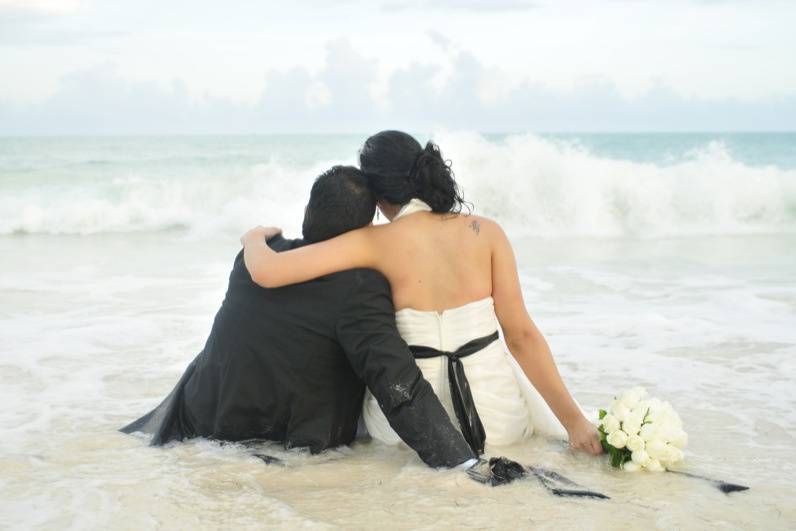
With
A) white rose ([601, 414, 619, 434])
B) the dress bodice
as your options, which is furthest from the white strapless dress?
white rose ([601, 414, 619, 434])

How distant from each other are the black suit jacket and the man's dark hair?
187 mm

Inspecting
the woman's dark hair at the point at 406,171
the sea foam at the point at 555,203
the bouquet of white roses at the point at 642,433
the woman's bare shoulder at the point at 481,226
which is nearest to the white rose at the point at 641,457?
the bouquet of white roses at the point at 642,433

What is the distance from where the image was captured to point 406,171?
4.09 meters

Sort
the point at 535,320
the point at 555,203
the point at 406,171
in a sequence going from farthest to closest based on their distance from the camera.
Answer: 1. the point at 555,203
2. the point at 535,320
3. the point at 406,171

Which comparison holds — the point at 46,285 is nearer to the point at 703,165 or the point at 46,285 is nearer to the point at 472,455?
the point at 472,455

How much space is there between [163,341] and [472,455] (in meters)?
3.89

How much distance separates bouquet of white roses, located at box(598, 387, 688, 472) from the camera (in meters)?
3.93

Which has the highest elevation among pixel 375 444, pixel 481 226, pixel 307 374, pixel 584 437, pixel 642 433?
pixel 481 226

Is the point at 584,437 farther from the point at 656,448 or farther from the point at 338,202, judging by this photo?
the point at 338,202

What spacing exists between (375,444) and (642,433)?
4.20 ft

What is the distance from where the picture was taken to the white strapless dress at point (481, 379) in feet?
13.9

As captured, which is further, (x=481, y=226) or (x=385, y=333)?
(x=481, y=226)

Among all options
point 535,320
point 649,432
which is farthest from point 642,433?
point 535,320

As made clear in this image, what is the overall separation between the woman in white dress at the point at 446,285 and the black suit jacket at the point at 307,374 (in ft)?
0.40
